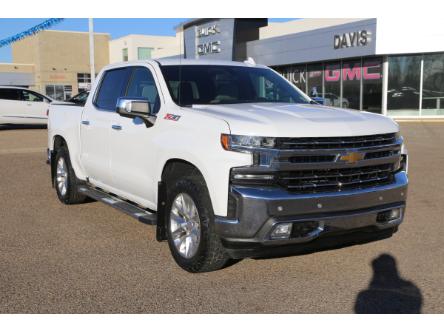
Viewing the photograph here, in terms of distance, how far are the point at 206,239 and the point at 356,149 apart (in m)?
1.42

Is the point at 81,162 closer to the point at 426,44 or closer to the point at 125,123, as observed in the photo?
the point at 125,123

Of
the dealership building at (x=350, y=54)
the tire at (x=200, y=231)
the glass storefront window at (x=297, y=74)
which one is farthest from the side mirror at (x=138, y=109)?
the glass storefront window at (x=297, y=74)

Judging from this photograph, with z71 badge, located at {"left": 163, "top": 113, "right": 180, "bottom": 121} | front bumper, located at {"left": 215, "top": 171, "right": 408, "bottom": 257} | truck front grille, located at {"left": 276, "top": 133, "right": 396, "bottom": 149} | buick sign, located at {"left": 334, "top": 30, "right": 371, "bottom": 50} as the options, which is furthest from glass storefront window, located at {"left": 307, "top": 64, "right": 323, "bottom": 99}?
front bumper, located at {"left": 215, "top": 171, "right": 408, "bottom": 257}

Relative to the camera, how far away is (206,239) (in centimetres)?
428

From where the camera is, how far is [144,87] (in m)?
5.62

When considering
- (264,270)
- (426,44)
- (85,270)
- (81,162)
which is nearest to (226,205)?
(264,270)

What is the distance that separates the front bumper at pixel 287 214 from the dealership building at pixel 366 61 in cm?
2123

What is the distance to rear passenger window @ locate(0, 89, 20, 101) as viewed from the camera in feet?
70.9

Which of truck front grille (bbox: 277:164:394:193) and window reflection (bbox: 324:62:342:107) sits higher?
window reflection (bbox: 324:62:342:107)

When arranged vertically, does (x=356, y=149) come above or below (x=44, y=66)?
below

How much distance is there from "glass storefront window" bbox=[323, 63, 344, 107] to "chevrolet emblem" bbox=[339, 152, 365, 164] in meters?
23.3

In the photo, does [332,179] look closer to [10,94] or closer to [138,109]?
[138,109]

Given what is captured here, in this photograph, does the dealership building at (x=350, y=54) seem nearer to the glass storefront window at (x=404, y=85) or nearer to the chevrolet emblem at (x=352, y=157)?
the glass storefront window at (x=404, y=85)

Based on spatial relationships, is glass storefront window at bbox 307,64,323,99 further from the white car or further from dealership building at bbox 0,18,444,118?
the white car
